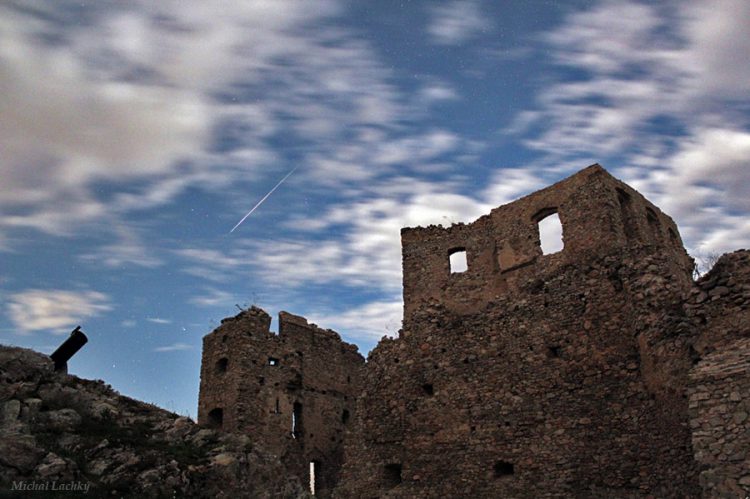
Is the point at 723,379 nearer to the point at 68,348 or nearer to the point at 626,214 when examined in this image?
the point at 626,214

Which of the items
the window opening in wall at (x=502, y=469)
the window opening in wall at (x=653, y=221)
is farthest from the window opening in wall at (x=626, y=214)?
the window opening in wall at (x=502, y=469)

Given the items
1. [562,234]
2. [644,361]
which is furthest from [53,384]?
[562,234]

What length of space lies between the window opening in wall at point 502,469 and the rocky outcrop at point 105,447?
424 centimetres

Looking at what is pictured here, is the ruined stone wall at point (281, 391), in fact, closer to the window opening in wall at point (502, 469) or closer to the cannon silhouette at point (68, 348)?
the cannon silhouette at point (68, 348)

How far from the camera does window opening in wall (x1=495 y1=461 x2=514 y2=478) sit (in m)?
13.1

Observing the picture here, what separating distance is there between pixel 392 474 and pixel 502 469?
302 cm

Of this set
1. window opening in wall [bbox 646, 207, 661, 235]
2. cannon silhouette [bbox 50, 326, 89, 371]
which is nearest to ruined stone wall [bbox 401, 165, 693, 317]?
window opening in wall [bbox 646, 207, 661, 235]

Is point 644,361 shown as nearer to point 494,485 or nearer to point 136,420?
point 494,485

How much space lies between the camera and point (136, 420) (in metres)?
12.1

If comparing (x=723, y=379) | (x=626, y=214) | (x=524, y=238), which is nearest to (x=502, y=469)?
(x=723, y=379)

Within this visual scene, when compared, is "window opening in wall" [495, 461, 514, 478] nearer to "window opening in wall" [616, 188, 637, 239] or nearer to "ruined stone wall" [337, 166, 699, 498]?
"ruined stone wall" [337, 166, 699, 498]

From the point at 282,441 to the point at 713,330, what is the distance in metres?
14.6

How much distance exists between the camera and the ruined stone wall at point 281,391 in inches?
790

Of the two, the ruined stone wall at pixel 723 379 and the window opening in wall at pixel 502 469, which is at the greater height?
the ruined stone wall at pixel 723 379
